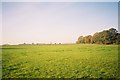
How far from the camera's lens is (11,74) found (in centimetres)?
862

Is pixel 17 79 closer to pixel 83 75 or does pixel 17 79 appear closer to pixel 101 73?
pixel 83 75

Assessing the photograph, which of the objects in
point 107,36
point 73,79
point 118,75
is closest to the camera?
point 73,79

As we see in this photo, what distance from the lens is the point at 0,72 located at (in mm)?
9047

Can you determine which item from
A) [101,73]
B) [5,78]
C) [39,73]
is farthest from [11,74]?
[101,73]

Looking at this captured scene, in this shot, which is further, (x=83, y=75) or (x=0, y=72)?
(x=0, y=72)

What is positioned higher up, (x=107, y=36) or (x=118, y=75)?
(x=107, y=36)

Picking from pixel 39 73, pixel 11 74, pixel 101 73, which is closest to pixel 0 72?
pixel 11 74

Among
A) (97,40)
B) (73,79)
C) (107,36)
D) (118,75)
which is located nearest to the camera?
(73,79)

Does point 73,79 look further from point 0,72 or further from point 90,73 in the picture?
point 0,72

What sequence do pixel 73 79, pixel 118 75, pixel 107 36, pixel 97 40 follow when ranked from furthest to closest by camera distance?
pixel 97 40 → pixel 107 36 → pixel 118 75 → pixel 73 79

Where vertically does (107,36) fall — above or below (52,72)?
above

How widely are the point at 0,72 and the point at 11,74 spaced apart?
2.71 feet

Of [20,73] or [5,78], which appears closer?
[5,78]

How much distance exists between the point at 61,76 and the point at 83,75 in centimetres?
108
